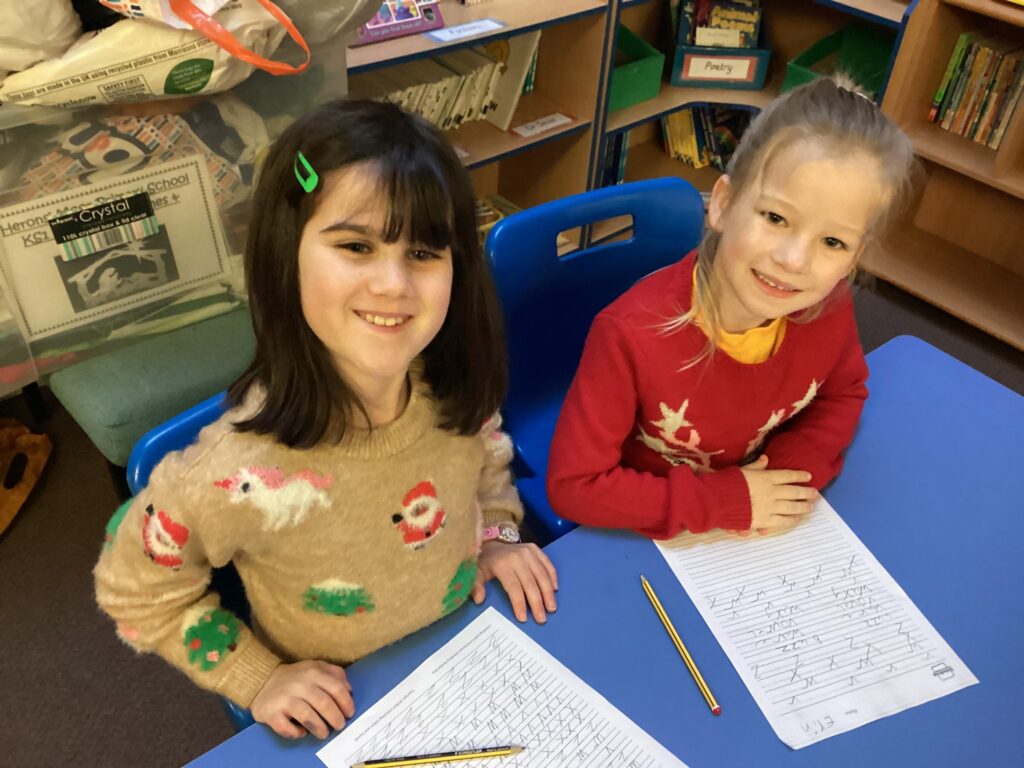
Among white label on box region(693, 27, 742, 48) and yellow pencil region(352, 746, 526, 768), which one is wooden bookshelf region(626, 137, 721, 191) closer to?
white label on box region(693, 27, 742, 48)

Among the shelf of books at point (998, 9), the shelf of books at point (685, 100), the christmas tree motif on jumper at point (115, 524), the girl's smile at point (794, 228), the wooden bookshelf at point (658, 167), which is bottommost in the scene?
the wooden bookshelf at point (658, 167)

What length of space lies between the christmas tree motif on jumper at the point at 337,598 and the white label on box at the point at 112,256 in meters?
0.95

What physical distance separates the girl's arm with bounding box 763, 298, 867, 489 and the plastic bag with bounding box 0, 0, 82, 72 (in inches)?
48.4

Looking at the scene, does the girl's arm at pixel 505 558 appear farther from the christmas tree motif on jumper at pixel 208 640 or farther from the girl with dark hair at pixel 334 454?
the christmas tree motif on jumper at pixel 208 640

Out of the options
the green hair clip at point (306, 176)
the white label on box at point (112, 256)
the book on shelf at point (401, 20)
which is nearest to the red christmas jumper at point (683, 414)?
the green hair clip at point (306, 176)

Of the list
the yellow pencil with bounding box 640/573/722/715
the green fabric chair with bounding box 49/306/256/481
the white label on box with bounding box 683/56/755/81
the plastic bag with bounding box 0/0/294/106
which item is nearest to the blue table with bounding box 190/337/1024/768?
the yellow pencil with bounding box 640/573/722/715

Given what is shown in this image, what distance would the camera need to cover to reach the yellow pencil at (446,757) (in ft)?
2.46

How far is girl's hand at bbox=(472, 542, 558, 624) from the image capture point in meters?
0.90

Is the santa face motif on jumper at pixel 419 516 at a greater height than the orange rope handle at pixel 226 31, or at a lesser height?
lesser

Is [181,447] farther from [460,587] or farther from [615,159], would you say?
[615,159]

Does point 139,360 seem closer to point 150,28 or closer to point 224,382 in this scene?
point 224,382

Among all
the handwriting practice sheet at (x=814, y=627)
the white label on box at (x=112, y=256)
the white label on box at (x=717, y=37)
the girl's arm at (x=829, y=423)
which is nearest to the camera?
the handwriting practice sheet at (x=814, y=627)

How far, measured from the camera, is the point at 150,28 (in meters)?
1.31

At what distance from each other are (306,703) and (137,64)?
104 centimetres
